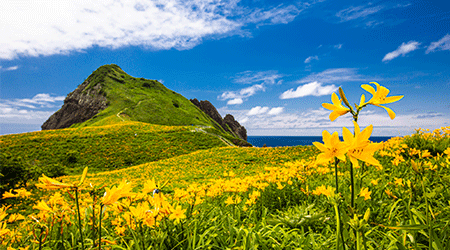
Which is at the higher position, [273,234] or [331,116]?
[331,116]

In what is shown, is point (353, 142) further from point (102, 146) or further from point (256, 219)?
point (102, 146)

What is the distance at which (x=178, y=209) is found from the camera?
1.68m

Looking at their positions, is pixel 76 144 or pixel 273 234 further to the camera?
pixel 76 144

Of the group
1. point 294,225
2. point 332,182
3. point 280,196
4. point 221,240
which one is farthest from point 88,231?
point 332,182

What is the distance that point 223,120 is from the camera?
91.4 meters

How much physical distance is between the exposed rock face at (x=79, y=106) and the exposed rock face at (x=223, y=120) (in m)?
35.1

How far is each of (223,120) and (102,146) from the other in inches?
2930

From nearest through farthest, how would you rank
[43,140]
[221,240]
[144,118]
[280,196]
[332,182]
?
[221,240], [280,196], [332,182], [43,140], [144,118]

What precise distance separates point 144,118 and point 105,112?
1072cm

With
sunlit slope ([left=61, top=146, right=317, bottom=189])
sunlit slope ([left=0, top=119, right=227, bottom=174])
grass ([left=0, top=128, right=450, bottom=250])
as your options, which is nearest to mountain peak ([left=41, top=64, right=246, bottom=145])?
sunlit slope ([left=0, top=119, right=227, bottom=174])

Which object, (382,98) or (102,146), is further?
(102,146)

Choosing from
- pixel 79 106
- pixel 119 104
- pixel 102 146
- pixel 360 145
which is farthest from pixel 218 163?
pixel 79 106

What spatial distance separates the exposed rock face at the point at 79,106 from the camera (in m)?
57.5

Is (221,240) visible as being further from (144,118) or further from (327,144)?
(144,118)
